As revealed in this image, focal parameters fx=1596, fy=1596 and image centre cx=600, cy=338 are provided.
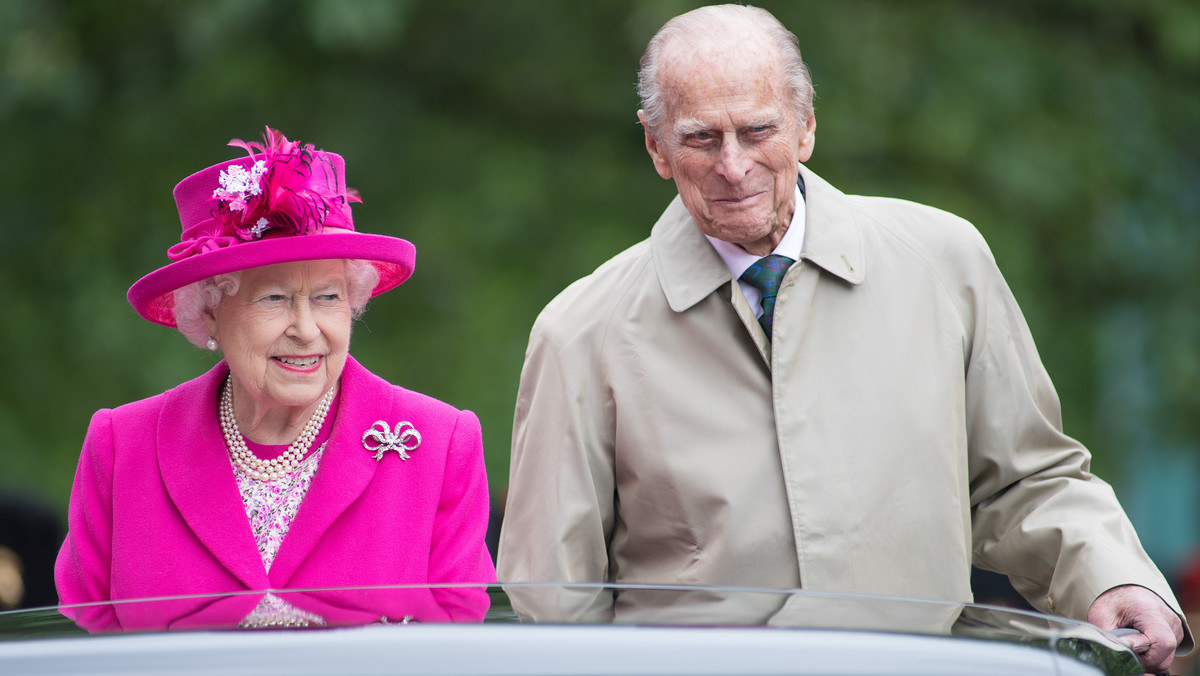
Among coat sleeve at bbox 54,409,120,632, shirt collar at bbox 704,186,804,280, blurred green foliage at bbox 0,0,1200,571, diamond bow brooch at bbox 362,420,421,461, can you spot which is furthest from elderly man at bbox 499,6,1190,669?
blurred green foliage at bbox 0,0,1200,571

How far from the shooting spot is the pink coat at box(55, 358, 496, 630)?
288 centimetres

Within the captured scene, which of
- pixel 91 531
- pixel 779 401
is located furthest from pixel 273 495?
pixel 779 401

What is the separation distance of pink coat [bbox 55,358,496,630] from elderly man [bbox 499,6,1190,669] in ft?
0.73

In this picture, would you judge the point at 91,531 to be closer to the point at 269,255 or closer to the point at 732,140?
the point at 269,255

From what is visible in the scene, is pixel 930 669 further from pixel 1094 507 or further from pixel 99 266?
pixel 99 266

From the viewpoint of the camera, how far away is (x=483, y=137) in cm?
811

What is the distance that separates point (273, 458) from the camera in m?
3.01

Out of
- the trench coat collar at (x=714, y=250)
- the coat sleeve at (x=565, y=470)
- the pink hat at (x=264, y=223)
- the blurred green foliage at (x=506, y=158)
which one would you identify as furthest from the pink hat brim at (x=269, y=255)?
the blurred green foliage at (x=506, y=158)

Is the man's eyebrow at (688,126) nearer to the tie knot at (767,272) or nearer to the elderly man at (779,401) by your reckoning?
the elderly man at (779,401)

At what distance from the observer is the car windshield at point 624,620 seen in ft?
5.82

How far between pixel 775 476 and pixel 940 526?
0.32m

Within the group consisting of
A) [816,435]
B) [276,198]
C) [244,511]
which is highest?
[276,198]

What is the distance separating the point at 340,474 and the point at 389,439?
0.39ft

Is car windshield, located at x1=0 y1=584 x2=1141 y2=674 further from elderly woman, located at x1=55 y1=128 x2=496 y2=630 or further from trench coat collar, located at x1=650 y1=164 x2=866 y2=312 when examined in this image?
trench coat collar, located at x1=650 y1=164 x2=866 y2=312
